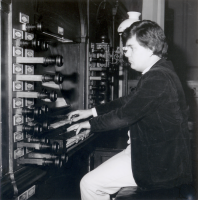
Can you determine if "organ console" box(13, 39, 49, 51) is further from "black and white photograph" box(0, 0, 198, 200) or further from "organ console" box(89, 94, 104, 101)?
"organ console" box(89, 94, 104, 101)

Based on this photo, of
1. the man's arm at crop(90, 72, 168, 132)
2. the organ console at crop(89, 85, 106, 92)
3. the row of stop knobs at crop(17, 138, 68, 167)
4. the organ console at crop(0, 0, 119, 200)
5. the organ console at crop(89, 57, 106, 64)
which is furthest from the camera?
the organ console at crop(89, 85, 106, 92)

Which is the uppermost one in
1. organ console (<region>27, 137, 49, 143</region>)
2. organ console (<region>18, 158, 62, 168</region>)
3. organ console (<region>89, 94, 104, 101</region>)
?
organ console (<region>89, 94, 104, 101</region>)

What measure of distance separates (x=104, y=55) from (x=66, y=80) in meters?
0.73

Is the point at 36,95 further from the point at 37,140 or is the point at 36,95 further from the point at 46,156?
the point at 46,156

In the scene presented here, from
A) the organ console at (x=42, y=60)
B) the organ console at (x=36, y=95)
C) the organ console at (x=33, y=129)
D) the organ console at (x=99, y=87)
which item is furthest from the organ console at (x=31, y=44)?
Result: the organ console at (x=99, y=87)

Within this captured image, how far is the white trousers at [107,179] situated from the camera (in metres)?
1.80

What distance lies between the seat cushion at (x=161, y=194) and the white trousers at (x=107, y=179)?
0.08 m

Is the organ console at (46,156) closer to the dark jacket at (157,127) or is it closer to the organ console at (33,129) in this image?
the organ console at (33,129)

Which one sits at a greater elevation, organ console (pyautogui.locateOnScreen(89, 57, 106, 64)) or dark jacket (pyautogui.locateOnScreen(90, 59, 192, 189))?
organ console (pyautogui.locateOnScreen(89, 57, 106, 64))

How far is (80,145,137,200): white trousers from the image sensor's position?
1804 mm

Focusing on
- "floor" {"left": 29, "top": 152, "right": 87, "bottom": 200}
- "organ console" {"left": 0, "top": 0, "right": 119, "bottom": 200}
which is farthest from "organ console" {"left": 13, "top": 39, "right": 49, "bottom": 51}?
"floor" {"left": 29, "top": 152, "right": 87, "bottom": 200}

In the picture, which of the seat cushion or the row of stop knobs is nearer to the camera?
the seat cushion

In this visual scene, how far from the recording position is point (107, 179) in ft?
5.91

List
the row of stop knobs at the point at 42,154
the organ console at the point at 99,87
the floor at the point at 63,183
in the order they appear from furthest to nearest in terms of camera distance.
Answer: the organ console at the point at 99,87, the floor at the point at 63,183, the row of stop knobs at the point at 42,154
